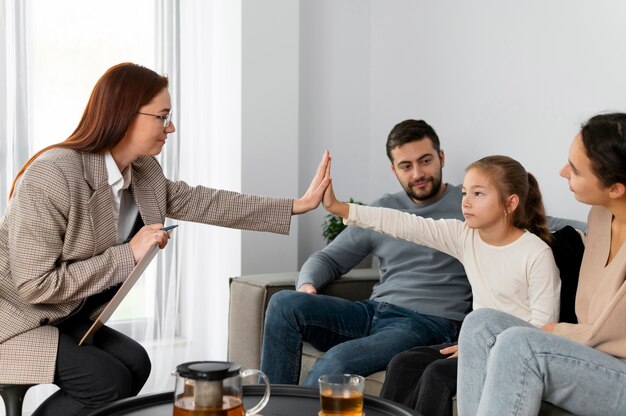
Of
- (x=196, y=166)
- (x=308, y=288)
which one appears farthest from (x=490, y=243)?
(x=196, y=166)

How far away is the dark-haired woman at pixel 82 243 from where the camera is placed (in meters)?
2.16

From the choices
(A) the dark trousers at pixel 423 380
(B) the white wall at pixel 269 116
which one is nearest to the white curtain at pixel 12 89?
(B) the white wall at pixel 269 116

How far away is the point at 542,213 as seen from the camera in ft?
8.39

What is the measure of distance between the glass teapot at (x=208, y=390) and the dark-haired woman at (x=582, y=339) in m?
0.71

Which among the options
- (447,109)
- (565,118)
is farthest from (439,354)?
(447,109)

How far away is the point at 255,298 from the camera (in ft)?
10.2

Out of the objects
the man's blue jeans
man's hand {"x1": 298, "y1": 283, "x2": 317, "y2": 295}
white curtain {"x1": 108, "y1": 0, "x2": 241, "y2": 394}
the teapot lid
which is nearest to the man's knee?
the man's blue jeans

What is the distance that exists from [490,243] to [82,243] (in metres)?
1.22

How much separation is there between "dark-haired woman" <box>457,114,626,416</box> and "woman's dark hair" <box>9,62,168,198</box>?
3.61 feet

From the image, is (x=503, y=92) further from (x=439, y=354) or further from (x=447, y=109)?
(x=439, y=354)

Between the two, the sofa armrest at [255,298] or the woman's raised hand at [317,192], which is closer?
the woman's raised hand at [317,192]

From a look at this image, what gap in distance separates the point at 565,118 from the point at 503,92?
1.15 feet

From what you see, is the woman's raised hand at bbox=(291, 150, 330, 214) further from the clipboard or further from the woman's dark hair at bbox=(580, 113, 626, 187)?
the woman's dark hair at bbox=(580, 113, 626, 187)

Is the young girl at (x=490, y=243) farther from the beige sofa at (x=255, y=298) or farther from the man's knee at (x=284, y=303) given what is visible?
the beige sofa at (x=255, y=298)
